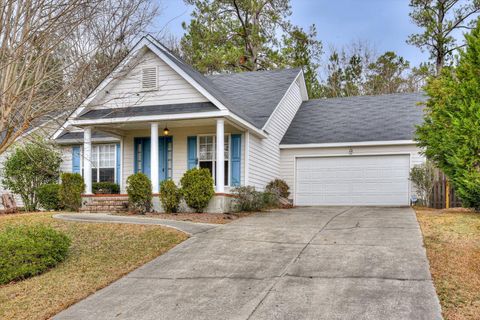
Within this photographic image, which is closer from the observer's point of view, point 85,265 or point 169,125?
point 85,265

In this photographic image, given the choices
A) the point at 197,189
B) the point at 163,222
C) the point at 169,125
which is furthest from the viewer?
the point at 169,125

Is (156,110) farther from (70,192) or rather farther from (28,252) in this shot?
(28,252)

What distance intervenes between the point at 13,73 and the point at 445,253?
7.15 meters

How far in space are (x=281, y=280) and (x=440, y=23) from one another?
82.7ft

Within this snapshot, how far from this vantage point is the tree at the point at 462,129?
418 inches

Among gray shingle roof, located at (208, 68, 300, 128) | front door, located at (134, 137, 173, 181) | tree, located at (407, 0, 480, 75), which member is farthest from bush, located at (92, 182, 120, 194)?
tree, located at (407, 0, 480, 75)

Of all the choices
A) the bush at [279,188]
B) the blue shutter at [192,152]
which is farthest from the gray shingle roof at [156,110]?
the bush at [279,188]

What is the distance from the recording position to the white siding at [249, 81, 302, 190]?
16.0 metres

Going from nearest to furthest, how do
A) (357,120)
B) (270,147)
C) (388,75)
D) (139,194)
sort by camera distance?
(139,194) → (270,147) → (357,120) → (388,75)

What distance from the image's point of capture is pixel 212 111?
44.9ft

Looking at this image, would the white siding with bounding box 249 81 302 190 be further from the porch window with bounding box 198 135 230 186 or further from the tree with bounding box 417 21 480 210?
the tree with bounding box 417 21 480 210

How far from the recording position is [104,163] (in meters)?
18.1

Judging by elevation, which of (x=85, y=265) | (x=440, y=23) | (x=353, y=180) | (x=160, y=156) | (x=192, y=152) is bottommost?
(x=85, y=265)

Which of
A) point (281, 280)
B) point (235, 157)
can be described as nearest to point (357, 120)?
point (235, 157)
